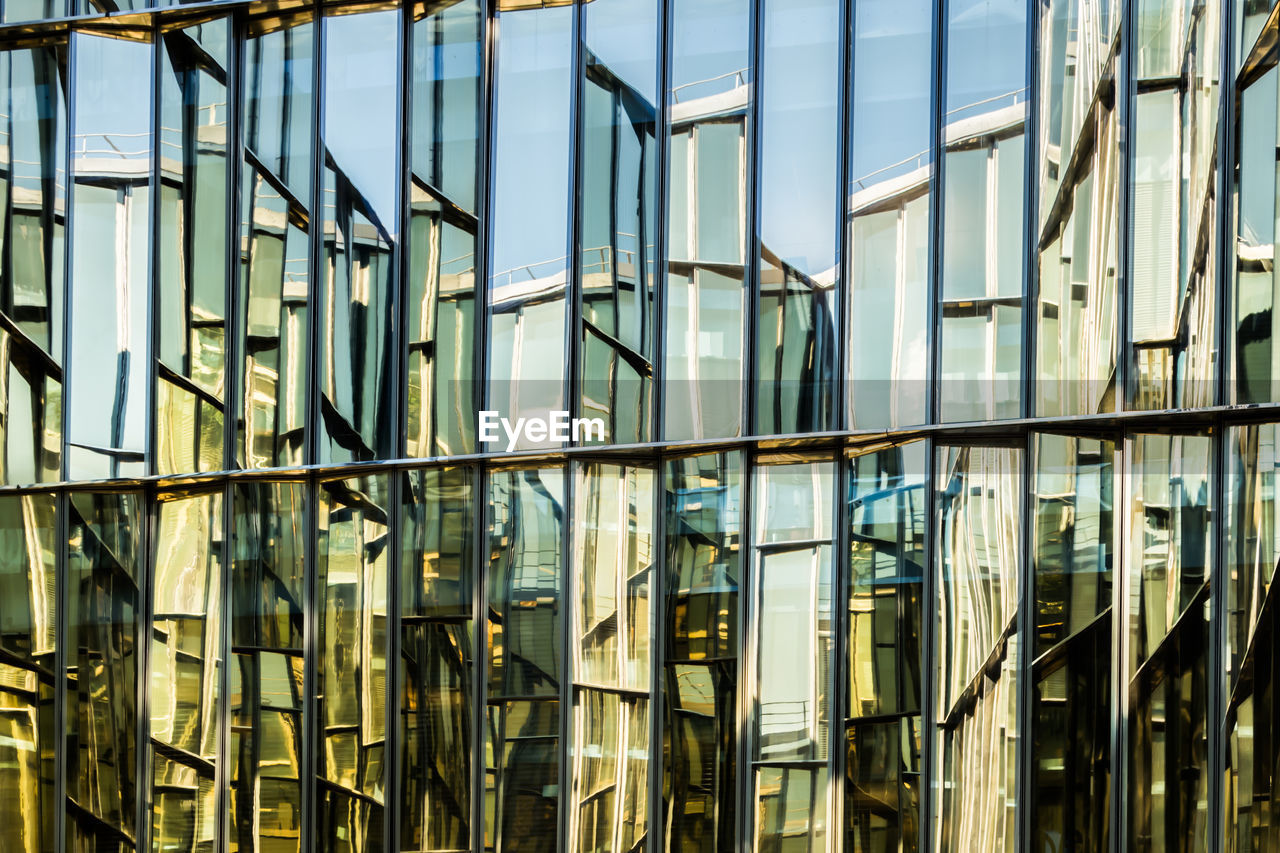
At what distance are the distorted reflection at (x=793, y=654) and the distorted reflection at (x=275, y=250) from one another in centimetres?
397

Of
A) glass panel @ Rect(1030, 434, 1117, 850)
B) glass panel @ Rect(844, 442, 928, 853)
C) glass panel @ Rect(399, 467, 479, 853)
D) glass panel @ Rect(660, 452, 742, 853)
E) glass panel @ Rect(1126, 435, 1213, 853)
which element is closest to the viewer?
glass panel @ Rect(1126, 435, 1213, 853)

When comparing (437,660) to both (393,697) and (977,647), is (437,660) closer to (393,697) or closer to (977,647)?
(393,697)

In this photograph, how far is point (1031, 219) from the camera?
8703 mm

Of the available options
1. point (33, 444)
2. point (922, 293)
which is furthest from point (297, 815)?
point (922, 293)

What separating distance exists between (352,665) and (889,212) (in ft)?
18.2

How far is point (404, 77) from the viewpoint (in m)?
9.65

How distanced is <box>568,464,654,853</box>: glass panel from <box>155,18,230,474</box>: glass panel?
3247 millimetres

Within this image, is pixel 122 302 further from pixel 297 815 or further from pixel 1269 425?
pixel 1269 425

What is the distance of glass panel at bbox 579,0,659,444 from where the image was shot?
925 centimetres

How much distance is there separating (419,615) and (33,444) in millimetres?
3717

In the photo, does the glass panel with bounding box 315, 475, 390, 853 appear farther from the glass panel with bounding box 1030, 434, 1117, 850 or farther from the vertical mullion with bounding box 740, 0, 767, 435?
the glass panel with bounding box 1030, 434, 1117, 850

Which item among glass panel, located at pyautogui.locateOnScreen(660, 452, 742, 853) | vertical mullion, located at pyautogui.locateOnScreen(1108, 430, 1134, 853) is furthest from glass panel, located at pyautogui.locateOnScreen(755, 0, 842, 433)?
vertical mullion, located at pyautogui.locateOnScreen(1108, 430, 1134, 853)

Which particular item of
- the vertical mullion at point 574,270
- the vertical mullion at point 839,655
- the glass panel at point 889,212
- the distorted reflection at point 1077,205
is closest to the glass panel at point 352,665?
the vertical mullion at point 574,270

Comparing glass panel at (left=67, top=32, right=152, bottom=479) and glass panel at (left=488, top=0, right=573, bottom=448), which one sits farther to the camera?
glass panel at (left=67, top=32, right=152, bottom=479)
